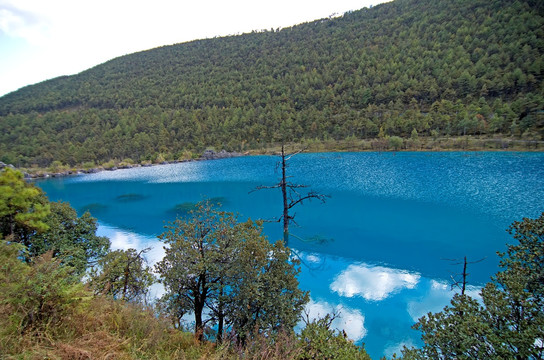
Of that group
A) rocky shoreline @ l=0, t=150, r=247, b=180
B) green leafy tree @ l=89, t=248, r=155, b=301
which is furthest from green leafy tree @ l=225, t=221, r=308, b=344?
rocky shoreline @ l=0, t=150, r=247, b=180

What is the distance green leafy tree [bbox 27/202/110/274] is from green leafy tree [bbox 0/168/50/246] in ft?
1.69

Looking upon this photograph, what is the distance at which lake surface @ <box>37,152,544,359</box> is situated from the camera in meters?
12.2

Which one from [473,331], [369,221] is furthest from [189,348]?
[369,221]

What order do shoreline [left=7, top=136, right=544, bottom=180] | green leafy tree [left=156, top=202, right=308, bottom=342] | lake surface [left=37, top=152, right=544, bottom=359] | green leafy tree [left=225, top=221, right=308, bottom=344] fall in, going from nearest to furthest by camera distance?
green leafy tree [left=225, top=221, right=308, bottom=344]
green leafy tree [left=156, top=202, right=308, bottom=342]
lake surface [left=37, top=152, right=544, bottom=359]
shoreline [left=7, top=136, right=544, bottom=180]

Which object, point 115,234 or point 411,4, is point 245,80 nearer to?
point 411,4

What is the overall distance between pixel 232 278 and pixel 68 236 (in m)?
12.2

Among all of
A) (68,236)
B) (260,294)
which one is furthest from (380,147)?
(260,294)

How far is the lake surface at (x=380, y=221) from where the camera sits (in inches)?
479

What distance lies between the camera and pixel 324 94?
113625 millimetres

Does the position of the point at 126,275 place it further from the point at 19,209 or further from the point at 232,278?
the point at 19,209

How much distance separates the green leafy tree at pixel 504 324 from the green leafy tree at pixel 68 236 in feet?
51.8

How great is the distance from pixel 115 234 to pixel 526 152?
67.2 m

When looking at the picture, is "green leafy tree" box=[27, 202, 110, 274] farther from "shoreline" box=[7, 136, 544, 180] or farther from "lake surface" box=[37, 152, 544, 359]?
"shoreline" box=[7, 136, 544, 180]

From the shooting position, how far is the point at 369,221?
22766 mm
